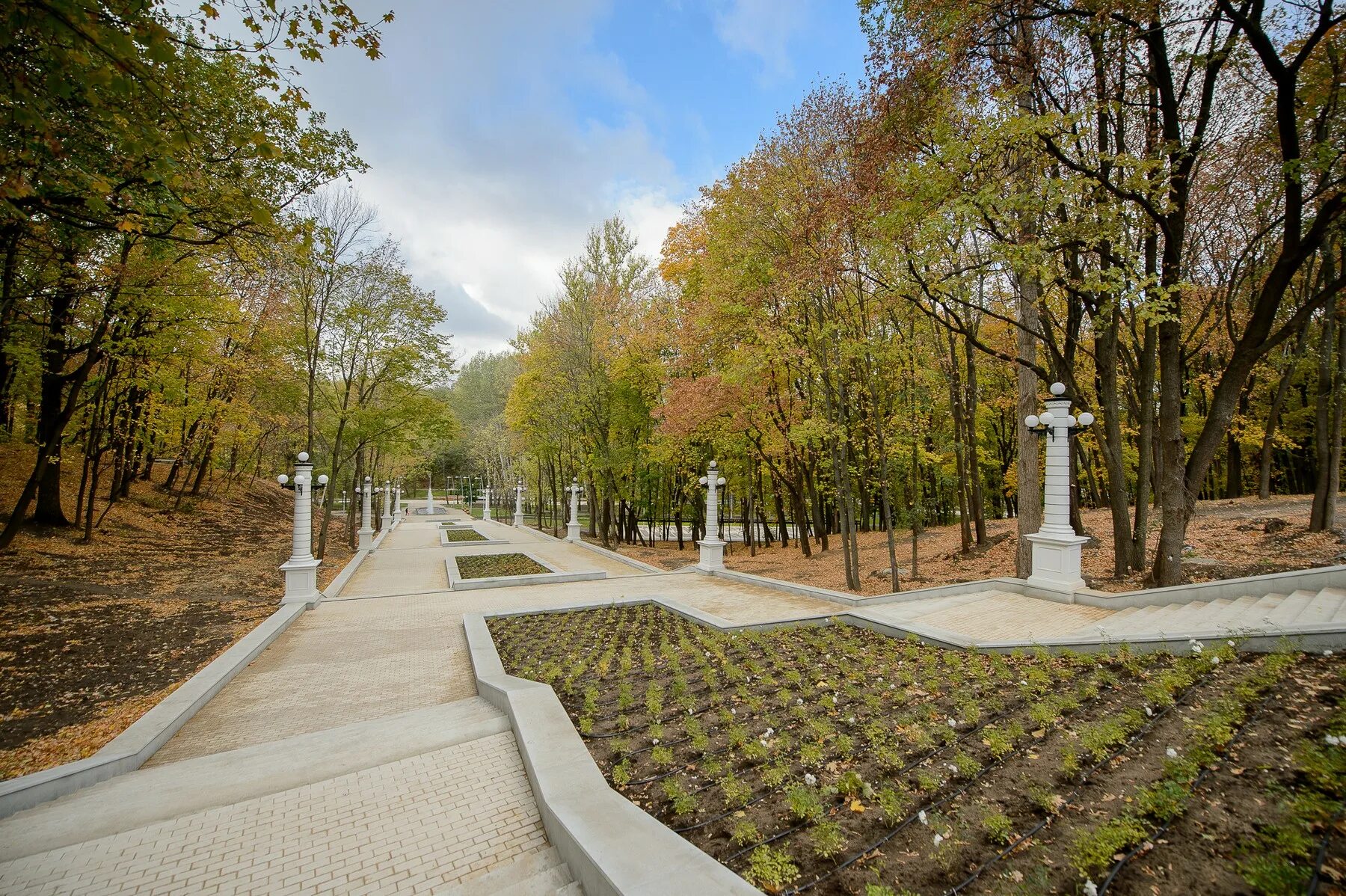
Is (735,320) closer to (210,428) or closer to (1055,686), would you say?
(1055,686)

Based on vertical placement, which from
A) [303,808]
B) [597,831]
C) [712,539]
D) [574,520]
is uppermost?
[712,539]

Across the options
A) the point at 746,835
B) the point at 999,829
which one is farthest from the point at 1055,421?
the point at 746,835

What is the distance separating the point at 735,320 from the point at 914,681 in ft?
31.4

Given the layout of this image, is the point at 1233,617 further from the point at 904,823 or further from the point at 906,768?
the point at 904,823

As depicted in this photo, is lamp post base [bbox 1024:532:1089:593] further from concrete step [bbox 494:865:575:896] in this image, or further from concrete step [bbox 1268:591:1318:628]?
concrete step [bbox 494:865:575:896]

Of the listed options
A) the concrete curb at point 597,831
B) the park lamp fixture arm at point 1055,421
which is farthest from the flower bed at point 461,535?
the concrete curb at point 597,831

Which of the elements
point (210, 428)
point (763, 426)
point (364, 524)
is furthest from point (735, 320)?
point (364, 524)

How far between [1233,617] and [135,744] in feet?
33.3

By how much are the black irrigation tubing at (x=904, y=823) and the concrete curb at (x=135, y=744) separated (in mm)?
4798

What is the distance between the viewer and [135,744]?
4.20 meters

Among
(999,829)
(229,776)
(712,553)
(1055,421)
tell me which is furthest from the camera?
(712,553)

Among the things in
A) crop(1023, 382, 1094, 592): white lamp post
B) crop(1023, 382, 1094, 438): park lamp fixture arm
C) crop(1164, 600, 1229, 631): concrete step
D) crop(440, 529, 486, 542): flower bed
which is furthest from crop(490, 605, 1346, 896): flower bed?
crop(440, 529, 486, 542): flower bed

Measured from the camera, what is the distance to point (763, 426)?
49.7ft

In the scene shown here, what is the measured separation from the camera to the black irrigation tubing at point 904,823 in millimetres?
2250
